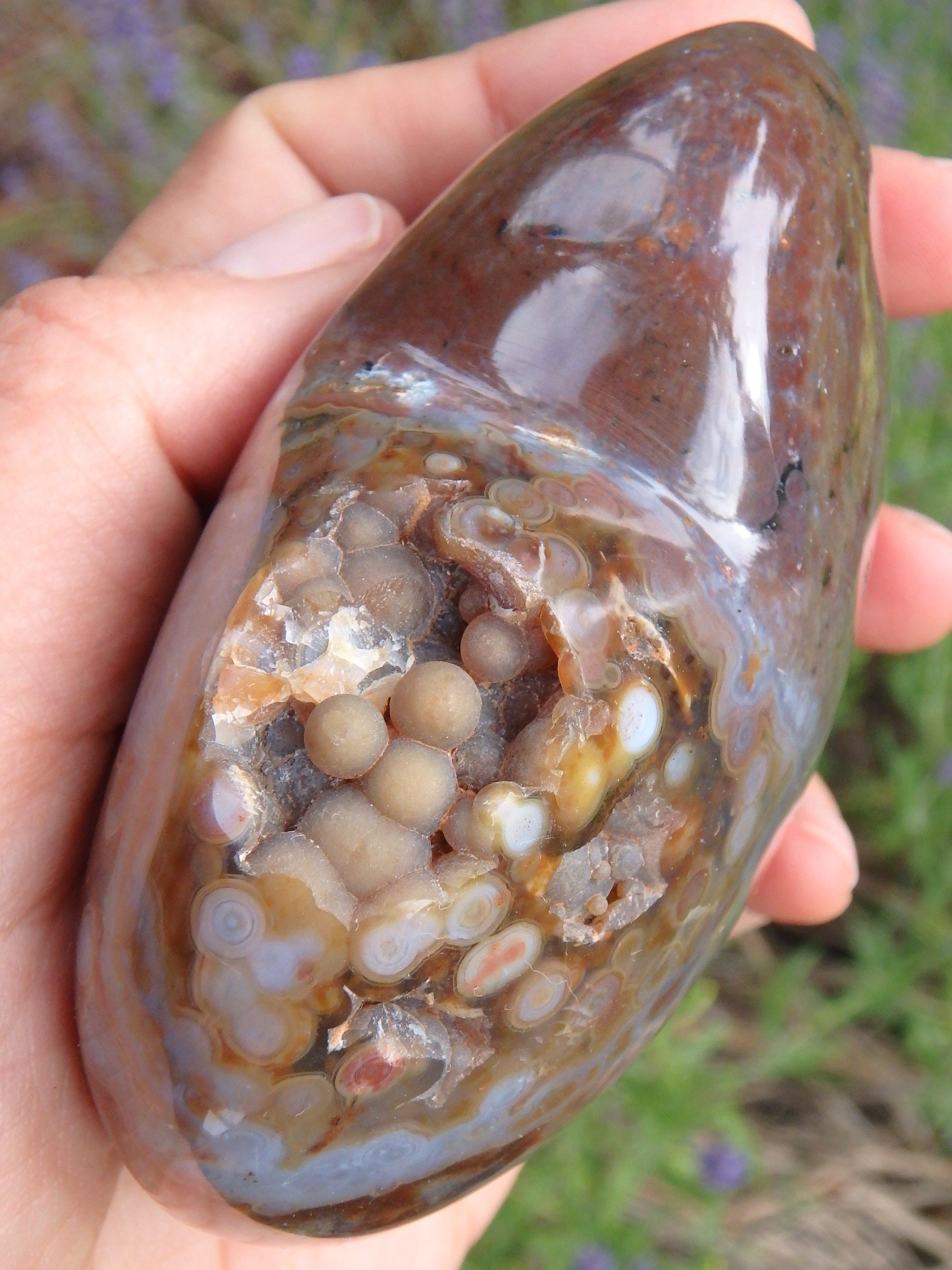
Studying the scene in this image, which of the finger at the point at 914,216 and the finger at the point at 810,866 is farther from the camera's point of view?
the finger at the point at 810,866

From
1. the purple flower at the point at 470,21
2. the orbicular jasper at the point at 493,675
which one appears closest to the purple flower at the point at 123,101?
the purple flower at the point at 470,21

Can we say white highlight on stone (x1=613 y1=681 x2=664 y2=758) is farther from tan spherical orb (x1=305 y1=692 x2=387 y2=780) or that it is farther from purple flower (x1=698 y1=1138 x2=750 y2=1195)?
purple flower (x1=698 y1=1138 x2=750 y2=1195)

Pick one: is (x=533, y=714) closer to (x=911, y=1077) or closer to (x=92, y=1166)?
(x=92, y=1166)

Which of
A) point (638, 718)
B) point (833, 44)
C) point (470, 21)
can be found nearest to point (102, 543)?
point (638, 718)

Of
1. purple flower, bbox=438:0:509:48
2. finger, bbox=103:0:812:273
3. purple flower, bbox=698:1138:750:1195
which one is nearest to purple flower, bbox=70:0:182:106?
purple flower, bbox=438:0:509:48

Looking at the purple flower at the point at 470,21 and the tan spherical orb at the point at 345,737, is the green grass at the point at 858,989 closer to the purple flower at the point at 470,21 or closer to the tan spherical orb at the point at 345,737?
the purple flower at the point at 470,21

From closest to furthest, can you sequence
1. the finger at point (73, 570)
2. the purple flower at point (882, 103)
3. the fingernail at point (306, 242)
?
the finger at point (73, 570)
the fingernail at point (306, 242)
the purple flower at point (882, 103)

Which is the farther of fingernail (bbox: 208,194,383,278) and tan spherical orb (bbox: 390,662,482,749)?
fingernail (bbox: 208,194,383,278)
